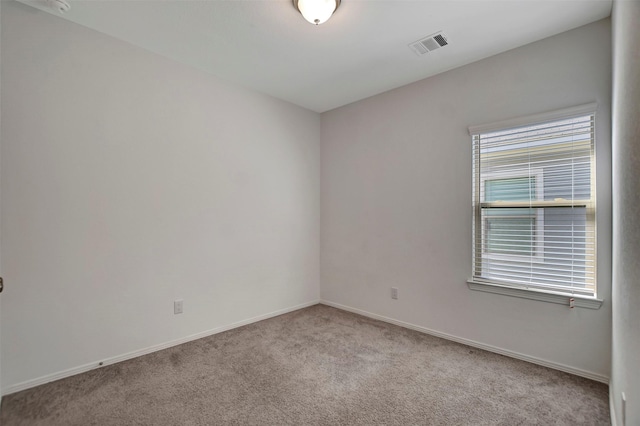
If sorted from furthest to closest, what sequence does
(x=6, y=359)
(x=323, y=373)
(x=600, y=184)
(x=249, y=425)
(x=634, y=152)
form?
(x=323, y=373), (x=600, y=184), (x=6, y=359), (x=249, y=425), (x=634, y=152)

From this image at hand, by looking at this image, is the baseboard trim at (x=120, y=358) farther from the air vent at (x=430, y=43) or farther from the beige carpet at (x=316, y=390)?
the air vent at (x=430, y=43)

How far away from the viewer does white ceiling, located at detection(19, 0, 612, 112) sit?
2.08 meters

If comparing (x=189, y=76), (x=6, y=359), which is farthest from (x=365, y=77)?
(x=6, y=359)

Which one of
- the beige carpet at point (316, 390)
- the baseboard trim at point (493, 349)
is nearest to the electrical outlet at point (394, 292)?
the baseboard trim at point (493, 349)

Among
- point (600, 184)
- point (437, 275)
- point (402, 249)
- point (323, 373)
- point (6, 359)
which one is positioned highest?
point (600, 184)

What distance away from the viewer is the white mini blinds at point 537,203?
226 cm

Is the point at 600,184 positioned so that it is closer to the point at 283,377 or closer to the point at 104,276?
the point at 283,377

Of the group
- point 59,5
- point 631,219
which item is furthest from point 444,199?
point 59,5

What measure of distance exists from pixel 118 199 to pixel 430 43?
9.74ft

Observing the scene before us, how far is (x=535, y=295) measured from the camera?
95.7 inches

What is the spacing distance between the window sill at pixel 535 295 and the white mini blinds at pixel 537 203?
1.8 inches

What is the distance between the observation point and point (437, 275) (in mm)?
3033

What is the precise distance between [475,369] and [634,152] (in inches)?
77.0

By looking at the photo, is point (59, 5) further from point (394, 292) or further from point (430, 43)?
point (394, 292)
